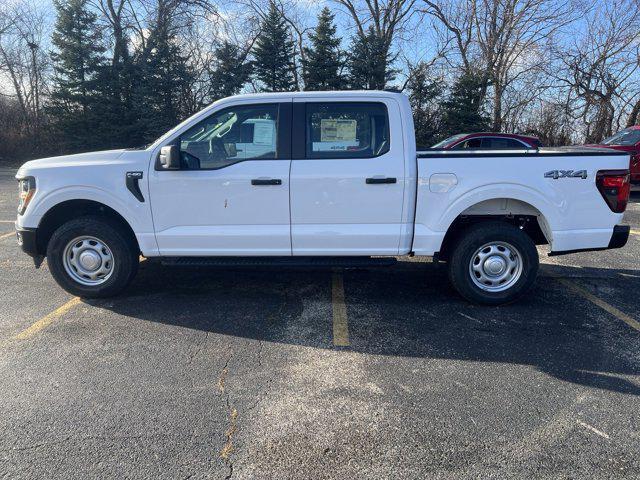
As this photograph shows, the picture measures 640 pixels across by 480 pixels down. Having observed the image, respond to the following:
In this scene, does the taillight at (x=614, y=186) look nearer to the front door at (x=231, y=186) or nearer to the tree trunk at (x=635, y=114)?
the front door at (x=231, y=186)

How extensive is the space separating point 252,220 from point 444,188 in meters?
1.89

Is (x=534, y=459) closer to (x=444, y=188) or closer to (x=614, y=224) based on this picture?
(x=444, y=188)

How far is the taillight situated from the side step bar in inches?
83.7

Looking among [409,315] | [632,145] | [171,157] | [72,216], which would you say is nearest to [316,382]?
[409,315]

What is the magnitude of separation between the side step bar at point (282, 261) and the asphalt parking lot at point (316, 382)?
452 millimetres

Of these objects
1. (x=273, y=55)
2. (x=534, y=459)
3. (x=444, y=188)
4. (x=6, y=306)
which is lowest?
(x=534, y=459)

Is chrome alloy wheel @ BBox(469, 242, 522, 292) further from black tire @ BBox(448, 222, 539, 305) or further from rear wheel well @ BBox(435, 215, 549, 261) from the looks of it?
rear wheel well @ BBox(435, 215, 549, 261)

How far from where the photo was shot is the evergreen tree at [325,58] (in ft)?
78.7

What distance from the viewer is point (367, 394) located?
Answer: 316cm

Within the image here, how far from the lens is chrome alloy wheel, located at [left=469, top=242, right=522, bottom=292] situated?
4602mm

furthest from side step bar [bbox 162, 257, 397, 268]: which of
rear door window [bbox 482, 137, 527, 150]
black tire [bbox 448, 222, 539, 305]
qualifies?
rear door window [bbox 482, 137, 527, 150]

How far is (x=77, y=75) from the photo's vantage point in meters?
23.6

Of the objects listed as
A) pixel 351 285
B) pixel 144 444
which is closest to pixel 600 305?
pixel 351 285

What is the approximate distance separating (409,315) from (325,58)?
22.1 metres
